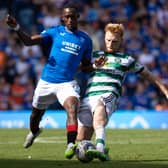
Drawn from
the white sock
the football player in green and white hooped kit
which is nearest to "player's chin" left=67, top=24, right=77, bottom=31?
the football player in green and white hooped kit

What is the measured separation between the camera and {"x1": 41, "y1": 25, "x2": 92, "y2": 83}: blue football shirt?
10812 millimetres

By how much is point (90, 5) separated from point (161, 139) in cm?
1041

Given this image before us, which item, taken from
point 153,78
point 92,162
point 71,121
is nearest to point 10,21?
point 71,121

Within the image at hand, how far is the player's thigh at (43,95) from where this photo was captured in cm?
1091

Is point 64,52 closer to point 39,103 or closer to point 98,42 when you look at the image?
point 39,103

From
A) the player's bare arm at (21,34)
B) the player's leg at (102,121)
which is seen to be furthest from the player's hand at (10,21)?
the player's leg at (102,121)

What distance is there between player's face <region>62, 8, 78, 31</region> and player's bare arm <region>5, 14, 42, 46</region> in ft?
1.49

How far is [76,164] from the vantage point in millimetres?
9336

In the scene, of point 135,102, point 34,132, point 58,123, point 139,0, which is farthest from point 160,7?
point 34,132

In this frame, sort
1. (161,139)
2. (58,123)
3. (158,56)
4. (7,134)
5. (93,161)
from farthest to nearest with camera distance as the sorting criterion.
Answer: (158,56) → (58,123) → (7,134) → (161,139) → (93,161)

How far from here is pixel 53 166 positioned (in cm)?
904

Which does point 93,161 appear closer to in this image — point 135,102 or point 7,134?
point 7,134

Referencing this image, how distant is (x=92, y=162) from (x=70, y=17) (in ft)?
7.18

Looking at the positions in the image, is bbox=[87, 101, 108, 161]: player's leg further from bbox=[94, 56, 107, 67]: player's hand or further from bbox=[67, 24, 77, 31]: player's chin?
bbox=[67, 24, 77, 31]: player's chin
